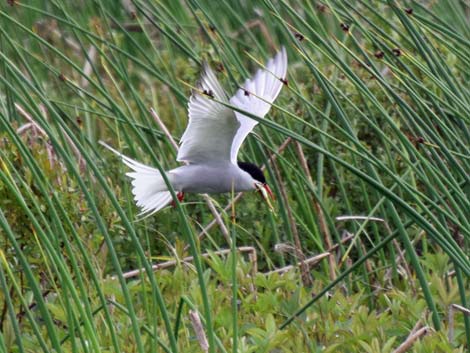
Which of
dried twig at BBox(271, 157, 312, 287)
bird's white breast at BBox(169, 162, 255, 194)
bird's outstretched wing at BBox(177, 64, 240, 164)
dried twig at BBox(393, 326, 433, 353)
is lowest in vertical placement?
dried twig at BBox(271, 157, 312, 287)

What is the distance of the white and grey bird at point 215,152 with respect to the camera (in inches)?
147

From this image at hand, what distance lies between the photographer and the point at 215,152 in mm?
3908

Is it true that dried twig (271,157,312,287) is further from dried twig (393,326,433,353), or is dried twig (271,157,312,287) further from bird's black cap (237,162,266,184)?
dried twig (393,326,433,353)

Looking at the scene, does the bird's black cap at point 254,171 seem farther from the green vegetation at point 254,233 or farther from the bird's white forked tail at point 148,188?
the bird's white forked tail at point 148,188

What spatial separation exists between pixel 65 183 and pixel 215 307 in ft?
1.96

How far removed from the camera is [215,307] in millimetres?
3404

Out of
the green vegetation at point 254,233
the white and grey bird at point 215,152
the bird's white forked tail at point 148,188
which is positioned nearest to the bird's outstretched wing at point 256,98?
the white and grey bird at point 215,152

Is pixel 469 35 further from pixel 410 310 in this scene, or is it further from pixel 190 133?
pixel 410 310

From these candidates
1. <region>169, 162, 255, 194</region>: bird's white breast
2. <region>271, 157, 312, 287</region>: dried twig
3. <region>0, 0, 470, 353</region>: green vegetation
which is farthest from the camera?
<region>169, 162, 255, 194</region>: bird's white breast

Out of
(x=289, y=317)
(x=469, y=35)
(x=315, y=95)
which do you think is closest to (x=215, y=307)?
(x=289, y=317)

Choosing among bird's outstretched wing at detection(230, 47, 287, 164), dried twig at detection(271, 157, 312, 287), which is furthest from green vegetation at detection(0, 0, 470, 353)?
bird's outstretched wing at detection(230, 47, 287, 164)

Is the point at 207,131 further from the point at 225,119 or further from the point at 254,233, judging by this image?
the point at 254,233

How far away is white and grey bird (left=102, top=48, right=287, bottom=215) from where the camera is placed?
12.2 ft

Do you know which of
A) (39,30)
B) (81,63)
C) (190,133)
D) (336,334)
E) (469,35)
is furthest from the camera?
(81,63)
